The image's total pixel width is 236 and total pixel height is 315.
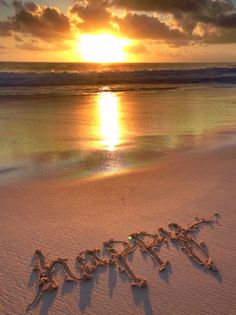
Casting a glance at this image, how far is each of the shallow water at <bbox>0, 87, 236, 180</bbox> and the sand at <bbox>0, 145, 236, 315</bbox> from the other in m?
0.74

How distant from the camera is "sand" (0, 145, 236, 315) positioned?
3.05m

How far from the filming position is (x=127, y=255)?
3.69 metres

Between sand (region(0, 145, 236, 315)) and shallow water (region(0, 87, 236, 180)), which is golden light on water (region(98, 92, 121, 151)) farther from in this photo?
sand (region(0, 145, 236, 315))

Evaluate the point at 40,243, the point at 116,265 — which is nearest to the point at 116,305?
the point at 116,265

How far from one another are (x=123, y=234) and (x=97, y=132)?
540cm

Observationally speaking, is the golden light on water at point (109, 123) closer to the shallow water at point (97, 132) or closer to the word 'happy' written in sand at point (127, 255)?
the shallow water at point (97, 132)

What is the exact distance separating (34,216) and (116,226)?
0.90 meters

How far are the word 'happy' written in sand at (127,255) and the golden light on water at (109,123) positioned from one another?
3621mm

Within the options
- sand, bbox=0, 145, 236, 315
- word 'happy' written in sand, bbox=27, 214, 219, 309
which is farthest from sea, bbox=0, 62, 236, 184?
word 'happy' written in sand, bbox=27, 214, 219, 309

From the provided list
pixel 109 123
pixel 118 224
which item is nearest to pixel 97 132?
pixel 109 123

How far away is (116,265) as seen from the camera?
3.54 m

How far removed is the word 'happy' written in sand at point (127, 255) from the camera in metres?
3.33

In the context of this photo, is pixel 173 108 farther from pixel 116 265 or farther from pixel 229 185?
pixel 116 265

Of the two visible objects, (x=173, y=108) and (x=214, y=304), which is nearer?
(x=214, y=304)
